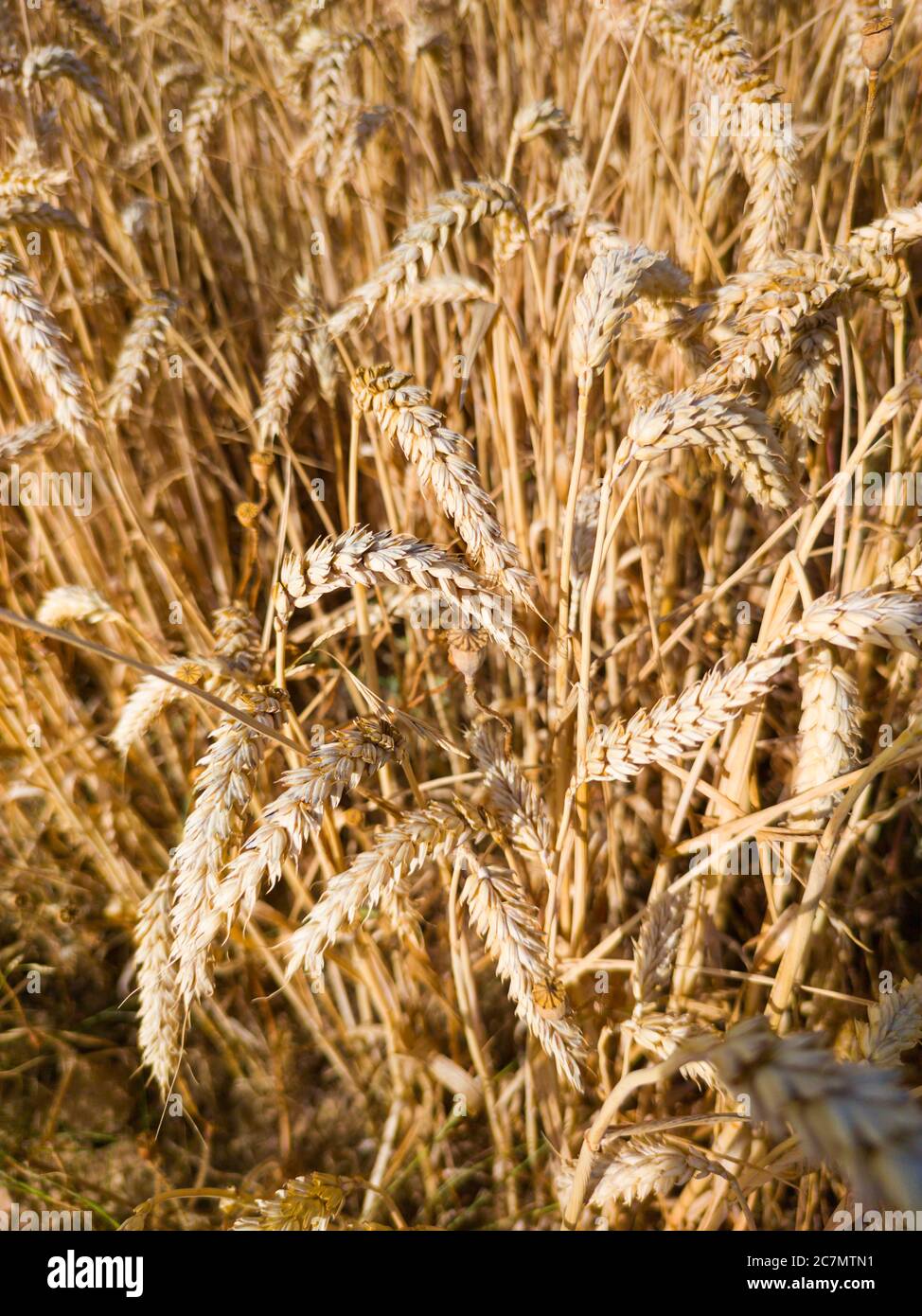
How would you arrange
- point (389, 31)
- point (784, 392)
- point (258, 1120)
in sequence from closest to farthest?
point (784, 392), point (258, 1120), point (389, 31)

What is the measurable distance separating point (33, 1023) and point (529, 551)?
1.27 m

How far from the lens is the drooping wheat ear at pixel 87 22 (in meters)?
1.30

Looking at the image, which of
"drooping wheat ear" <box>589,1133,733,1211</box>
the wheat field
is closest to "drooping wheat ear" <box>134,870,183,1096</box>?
the wheat field

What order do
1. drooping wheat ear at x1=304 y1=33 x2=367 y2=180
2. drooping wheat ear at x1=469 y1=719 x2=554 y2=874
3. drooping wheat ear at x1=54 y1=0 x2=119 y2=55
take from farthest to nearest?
drooping wheat ear at x1=54 y1=0 x2=119 y2=55 → drooping wheat ear at x1=304 y1=33 x2=367 y2=180 → drooping wheat ear at x1=469 y1=719 x2=554 y2=874

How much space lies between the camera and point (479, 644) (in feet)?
2.78

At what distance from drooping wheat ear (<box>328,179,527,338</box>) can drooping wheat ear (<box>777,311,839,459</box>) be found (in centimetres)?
34

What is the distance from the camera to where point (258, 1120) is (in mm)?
1429

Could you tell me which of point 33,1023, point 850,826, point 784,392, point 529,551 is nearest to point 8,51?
point 529,551

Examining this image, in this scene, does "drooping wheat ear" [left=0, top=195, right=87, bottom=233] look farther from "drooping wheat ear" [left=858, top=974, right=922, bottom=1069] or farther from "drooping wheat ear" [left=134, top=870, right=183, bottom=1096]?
"drooping wheat ear" [left=858, top=974, right=922, bottom=1069]

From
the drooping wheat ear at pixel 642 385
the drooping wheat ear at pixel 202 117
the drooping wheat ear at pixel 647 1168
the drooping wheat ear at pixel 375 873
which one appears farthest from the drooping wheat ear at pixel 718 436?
the drooping wheat ear at pixel 202 117

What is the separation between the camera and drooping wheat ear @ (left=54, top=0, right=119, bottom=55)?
130 cm

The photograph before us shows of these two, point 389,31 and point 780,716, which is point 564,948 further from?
point 389,31

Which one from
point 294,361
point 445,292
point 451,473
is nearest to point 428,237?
point 445,292

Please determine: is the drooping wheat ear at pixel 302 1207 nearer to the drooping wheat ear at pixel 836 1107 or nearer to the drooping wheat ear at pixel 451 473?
the drooping wheat ear at pixel 836 1107
